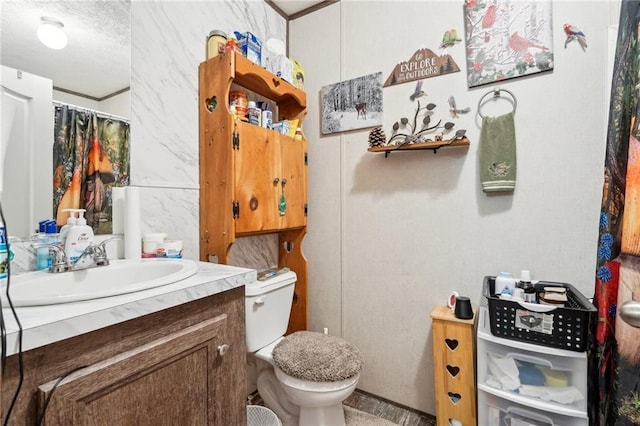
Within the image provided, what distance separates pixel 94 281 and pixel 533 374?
1633 millimetres

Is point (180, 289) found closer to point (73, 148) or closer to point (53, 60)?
point (73, 148)

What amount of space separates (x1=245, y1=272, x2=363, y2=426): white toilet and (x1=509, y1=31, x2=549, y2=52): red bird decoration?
1552 millimetres

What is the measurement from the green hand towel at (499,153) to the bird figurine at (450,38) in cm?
45

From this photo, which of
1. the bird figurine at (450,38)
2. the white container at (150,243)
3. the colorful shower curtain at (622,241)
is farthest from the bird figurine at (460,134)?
the white container at (150,243)

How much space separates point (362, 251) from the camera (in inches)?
71.6

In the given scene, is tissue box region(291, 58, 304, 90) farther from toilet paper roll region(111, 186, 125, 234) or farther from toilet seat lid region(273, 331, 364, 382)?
toilet seat lid region(273, 331, 364, 382)

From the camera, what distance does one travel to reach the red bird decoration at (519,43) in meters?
1.38

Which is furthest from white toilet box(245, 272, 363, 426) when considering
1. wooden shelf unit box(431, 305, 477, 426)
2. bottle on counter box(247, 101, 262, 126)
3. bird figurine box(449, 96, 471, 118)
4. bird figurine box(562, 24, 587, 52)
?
bird figurine box(562, 24, 587, 52)

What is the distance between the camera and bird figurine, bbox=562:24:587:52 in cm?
129

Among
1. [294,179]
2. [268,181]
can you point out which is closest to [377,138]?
[294,179]

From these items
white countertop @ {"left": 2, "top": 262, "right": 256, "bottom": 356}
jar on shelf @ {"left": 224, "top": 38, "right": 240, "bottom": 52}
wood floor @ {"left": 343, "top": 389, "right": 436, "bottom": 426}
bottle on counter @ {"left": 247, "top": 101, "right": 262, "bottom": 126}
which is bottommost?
wood floor @ {"left": 343, "top": 389, "right": 436, "bottom": 426}

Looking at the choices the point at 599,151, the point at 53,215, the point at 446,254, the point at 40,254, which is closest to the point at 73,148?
the point at 53,215

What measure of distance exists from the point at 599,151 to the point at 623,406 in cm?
107

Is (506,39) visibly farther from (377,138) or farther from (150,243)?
(150,243)
